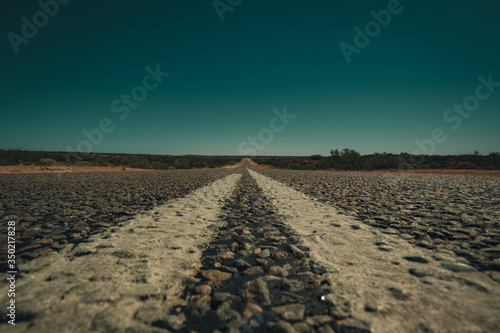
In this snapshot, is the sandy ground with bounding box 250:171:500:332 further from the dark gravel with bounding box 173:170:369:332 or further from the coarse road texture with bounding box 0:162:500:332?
the dark gravel with bounding box 173:170:369:332

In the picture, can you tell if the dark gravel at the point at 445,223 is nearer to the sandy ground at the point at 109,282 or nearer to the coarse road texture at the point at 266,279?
the coarse road texture at the point at 266,279

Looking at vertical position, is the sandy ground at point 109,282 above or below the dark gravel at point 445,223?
below

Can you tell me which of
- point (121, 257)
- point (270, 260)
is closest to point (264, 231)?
point (270, 260)

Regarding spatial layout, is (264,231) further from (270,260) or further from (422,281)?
(422,281)

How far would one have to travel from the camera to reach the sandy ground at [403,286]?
1.36m

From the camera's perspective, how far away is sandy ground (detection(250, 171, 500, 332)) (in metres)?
1.36

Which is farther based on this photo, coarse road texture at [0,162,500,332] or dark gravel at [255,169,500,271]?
dark gravel at [255,169,500,271]

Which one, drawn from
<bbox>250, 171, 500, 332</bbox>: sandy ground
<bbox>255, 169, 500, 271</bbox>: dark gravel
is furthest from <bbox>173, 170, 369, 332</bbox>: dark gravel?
<bbox>255, 169, 500, 271</bbox>: dark gravel

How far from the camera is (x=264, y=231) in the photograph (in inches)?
138

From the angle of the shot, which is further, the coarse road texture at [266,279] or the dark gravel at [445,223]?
the dark gravel at [445,223]

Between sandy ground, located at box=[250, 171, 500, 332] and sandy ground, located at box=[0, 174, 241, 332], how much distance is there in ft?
4.63

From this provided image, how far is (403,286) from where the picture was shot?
1.79 m

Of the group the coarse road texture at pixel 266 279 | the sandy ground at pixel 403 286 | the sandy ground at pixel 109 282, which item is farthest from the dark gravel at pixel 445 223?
the sandy ground at pixel 109 282

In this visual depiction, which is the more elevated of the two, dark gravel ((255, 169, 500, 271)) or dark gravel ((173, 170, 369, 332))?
dark gravel ((255, 169, 500, 271))
